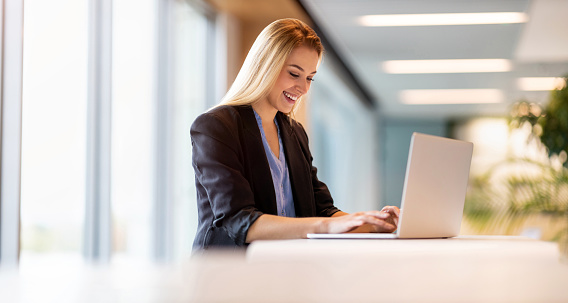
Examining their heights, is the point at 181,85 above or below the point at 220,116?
above

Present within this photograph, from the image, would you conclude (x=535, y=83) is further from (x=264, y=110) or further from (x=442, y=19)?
(x=264, y=110)

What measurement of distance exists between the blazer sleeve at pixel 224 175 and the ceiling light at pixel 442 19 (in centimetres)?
454

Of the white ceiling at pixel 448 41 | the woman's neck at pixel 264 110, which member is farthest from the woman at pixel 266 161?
the white ceiling at pixel 448 41

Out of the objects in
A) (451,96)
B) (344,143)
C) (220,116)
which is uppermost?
(451,96)

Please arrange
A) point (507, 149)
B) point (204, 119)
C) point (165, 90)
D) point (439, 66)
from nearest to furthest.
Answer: point (204, 119)
point (165, 90)
point (439, 66)
point (507, 149)

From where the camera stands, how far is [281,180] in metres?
1.97

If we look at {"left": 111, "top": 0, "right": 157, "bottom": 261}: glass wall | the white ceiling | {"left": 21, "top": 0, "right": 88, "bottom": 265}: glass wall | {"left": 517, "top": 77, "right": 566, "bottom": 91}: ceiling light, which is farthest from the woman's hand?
{"left": 517, "top": 77, "right": 566, "bottom": 91}: ceiling light

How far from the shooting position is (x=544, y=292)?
0.36 meters

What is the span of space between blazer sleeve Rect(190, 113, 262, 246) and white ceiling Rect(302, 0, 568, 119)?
13.2ft

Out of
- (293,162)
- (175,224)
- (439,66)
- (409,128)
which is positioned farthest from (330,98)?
(293,162)

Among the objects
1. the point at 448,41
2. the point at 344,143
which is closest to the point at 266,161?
the point at 448,41

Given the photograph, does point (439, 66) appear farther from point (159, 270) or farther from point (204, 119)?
point (159, 270)

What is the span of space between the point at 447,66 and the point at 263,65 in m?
6.67

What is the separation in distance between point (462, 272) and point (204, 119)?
1434 mm
